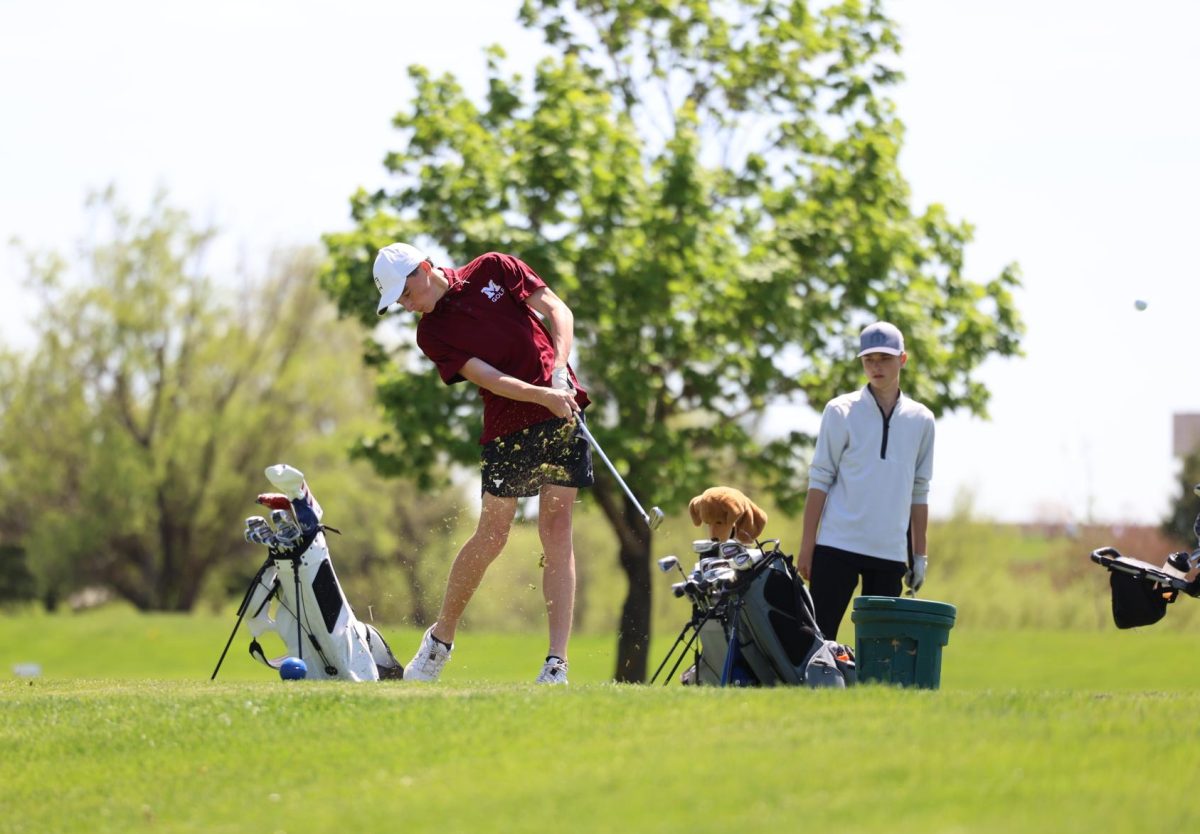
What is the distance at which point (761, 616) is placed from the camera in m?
7.98

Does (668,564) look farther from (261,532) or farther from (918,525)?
(261,532)

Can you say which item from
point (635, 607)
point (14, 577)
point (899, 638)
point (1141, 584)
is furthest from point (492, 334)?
point (14, 577)

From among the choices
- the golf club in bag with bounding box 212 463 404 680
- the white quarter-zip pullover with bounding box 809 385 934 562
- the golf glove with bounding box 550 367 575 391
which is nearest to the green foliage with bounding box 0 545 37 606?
the golf club in bag with bounding box 212 463 404 680

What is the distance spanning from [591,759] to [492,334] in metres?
3.00

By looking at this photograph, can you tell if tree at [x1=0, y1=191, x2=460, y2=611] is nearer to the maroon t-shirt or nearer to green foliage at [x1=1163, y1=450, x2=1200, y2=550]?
green foliage at [x1=1163, y1=450, x2=1200, y2=550]

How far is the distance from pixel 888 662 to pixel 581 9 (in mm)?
16399

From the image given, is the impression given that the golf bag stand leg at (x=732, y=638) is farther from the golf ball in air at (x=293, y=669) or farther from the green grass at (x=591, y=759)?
the golf ball in air at (x=293, y=669)

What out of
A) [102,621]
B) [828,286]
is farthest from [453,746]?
[102,621]

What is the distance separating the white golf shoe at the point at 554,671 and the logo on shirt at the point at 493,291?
70.5 inches

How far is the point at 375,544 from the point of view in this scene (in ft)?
145

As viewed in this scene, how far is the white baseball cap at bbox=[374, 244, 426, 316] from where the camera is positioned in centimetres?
825

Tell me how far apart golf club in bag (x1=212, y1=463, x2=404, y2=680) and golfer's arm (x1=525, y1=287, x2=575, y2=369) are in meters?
1.45

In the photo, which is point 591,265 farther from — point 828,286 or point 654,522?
point 654,522

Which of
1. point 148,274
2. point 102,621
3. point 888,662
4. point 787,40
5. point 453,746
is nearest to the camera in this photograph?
point 453,746
